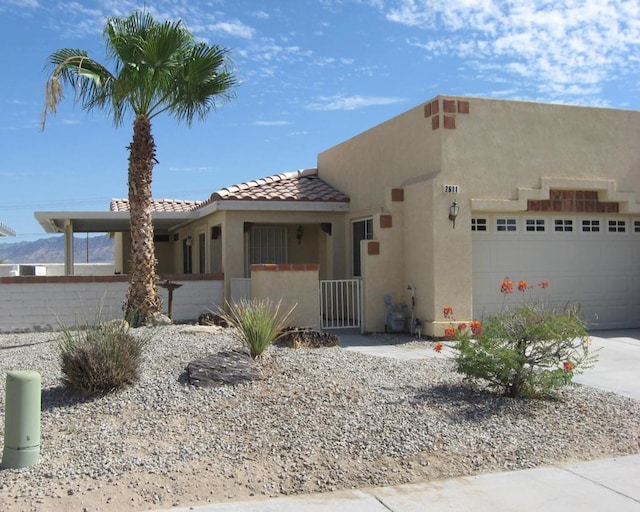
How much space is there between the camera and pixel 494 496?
520cm

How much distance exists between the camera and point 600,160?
1427 centimetres

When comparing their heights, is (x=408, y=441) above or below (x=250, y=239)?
below

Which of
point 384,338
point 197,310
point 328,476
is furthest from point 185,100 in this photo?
point 328,476

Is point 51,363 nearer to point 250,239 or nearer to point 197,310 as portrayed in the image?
point 197,310

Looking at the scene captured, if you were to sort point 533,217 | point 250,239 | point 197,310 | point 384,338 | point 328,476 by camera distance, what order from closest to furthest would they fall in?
point 328,476 < point 384,338 < point 533,217 < point 197,310 < point 250,239

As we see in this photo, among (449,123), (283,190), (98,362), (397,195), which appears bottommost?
(98,362)

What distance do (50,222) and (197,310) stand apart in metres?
7.33

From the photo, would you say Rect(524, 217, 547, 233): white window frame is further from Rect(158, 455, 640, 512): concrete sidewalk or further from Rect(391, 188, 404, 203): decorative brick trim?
Rect(158, 455, 640, 512): concrete sidewalk

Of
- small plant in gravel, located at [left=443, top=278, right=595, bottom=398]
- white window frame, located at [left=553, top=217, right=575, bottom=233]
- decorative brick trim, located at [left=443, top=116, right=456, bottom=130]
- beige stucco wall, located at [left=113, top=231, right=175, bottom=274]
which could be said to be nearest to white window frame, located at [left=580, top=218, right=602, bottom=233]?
white window frame, located at [left=553, top=217, right=575, bottom=233]

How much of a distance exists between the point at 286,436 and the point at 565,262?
9970 millimetres

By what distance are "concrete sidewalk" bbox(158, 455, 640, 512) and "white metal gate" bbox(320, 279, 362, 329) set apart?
842 cm

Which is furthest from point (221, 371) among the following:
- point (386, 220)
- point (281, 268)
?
point (386, 220)

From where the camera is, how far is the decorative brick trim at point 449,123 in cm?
1302

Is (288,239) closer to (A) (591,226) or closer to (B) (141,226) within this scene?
(B) (141,226)
